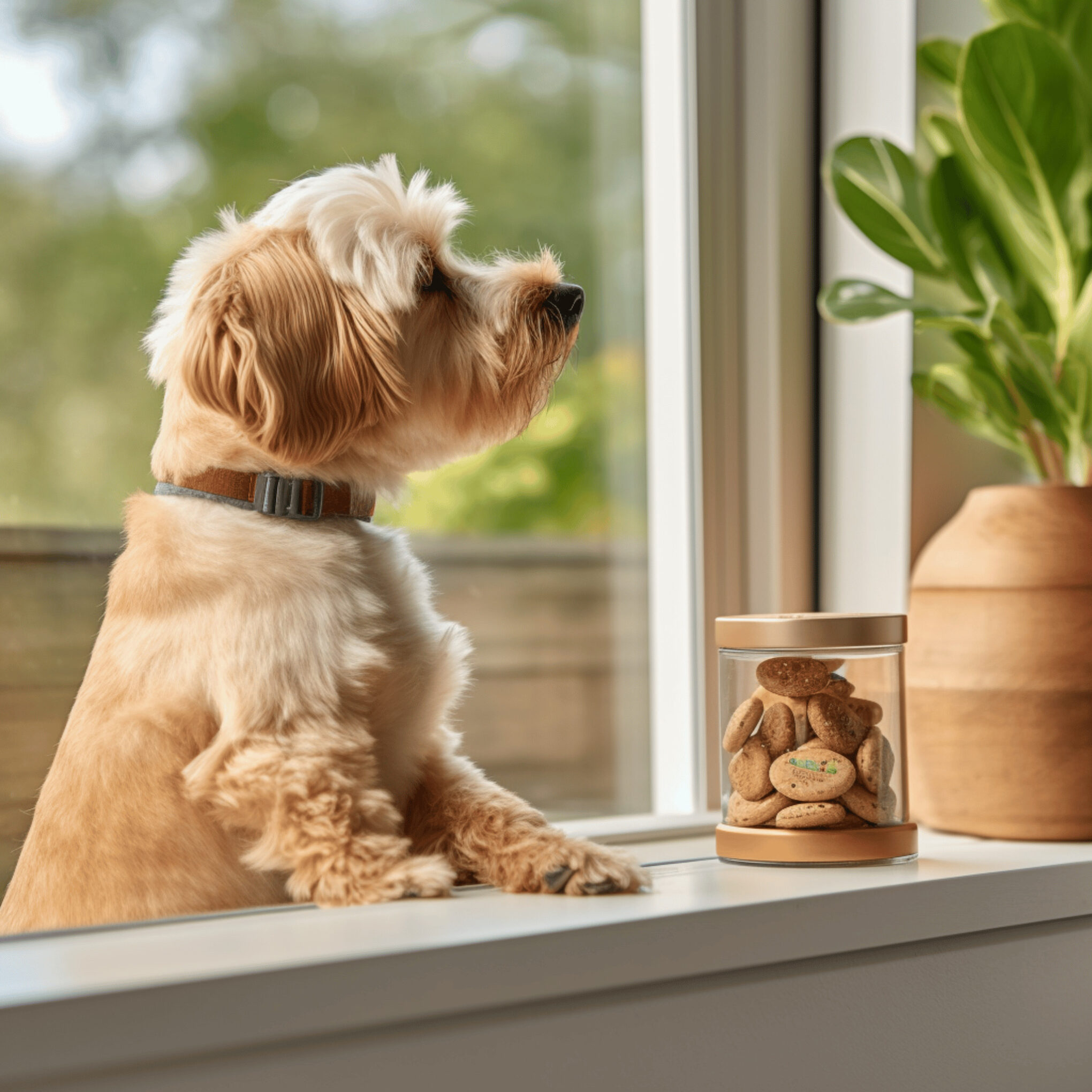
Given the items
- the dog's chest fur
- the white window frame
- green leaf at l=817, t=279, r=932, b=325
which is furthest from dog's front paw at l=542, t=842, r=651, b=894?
green leaf at l=817, t=279, r=932, b=325

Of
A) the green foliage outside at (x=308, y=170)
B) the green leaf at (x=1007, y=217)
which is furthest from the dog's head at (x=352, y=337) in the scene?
the green leaf at (x=1007, y=217)

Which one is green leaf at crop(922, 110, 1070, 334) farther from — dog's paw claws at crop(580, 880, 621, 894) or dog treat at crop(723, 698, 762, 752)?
dog's paw claws at crop(580, 880, 621, 894)

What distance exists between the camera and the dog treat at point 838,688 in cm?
111

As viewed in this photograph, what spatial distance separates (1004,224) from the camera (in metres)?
1.44

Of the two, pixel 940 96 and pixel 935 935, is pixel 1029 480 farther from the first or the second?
pixel 935 935

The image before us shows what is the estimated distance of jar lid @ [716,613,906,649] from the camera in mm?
1084

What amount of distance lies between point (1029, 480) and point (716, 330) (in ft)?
1.66

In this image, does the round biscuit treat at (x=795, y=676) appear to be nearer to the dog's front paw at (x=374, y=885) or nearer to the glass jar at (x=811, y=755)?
the glass jar at (x=811, y=755)

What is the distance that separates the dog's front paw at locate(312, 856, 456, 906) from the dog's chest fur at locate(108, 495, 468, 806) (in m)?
0.10

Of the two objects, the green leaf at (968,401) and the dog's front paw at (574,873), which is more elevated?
the green leaf at (968,401)

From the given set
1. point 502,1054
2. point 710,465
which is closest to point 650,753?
point 710,465

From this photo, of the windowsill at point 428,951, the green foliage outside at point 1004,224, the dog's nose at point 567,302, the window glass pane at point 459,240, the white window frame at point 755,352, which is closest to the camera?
the windowsill at point 428,951

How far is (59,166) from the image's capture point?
1.19 m

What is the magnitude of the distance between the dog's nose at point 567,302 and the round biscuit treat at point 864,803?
51 cm
